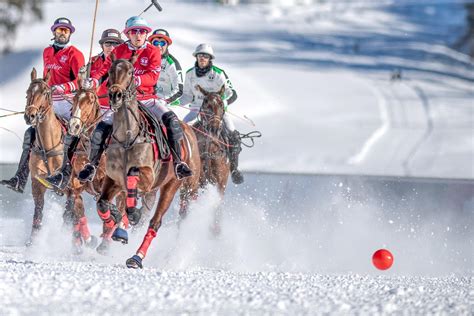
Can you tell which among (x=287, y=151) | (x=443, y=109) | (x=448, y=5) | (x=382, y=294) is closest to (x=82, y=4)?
(x=448, y=5)

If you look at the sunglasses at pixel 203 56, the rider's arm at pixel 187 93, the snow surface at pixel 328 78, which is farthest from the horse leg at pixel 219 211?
the snow surface at pixel 328 78

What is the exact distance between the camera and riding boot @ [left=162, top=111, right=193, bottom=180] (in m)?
12.9

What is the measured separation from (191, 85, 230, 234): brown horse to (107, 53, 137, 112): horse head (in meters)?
4.44

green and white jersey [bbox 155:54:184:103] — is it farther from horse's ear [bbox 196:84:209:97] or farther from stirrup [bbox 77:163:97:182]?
stirrup [bbox 77:163:97:182]

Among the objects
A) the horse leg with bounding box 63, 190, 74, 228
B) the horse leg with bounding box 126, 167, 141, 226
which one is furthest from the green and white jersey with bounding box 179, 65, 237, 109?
the horse leg with bounding box 126, 167, 141, 226

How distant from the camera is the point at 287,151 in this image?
3591 centimetres

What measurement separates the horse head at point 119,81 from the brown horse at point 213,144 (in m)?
4.44

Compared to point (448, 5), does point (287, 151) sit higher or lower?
lower

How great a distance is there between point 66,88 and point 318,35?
69.1 metres

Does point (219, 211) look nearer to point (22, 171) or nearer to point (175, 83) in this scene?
point (175, 83)

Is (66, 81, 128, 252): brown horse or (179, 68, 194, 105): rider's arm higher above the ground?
(179, 68, 194, 105): rider's arm

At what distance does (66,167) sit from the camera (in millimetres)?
13898

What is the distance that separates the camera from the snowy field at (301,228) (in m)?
9.20

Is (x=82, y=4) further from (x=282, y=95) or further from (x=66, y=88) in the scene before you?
(x=66, y=88)
